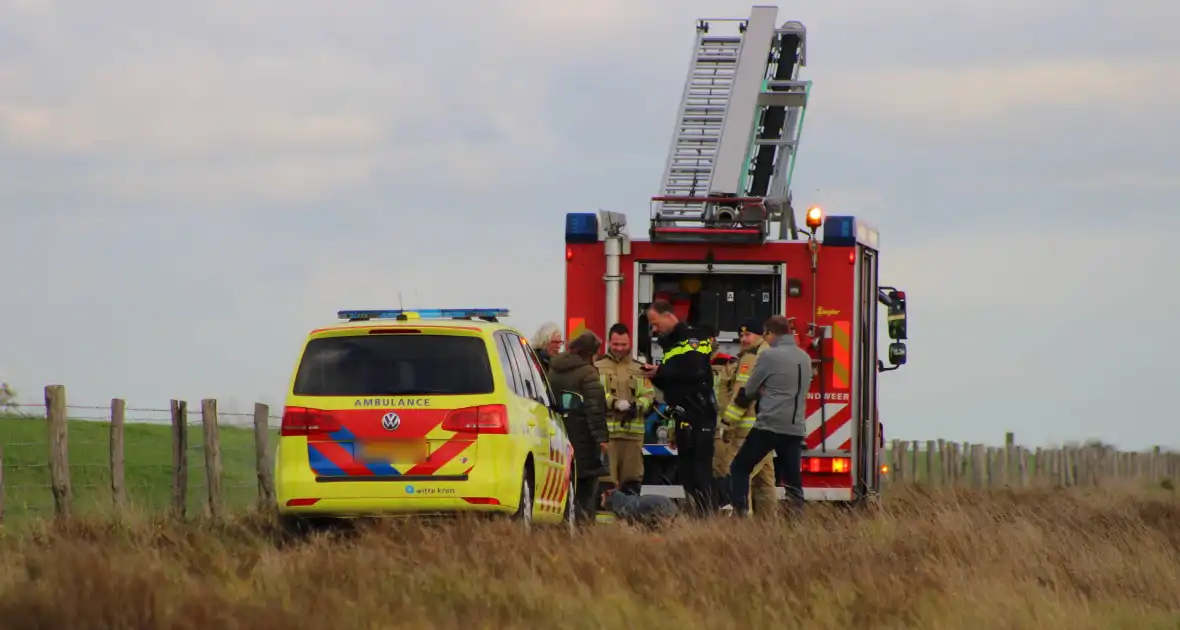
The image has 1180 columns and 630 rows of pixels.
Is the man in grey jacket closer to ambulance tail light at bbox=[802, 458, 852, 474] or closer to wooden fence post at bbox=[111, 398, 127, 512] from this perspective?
ambulance tail light at bbox=[802, 458, 852, 474]

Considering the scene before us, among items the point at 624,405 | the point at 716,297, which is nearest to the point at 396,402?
the point at 624,405

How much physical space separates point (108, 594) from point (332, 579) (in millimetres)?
1395

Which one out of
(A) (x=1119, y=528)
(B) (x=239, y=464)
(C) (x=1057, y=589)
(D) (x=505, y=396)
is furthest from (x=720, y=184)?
(B) (x=239, y=464)

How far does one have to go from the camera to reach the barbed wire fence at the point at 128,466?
60.0ft

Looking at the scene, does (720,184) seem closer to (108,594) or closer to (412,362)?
(412,362)

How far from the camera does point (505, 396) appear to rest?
12680 mm

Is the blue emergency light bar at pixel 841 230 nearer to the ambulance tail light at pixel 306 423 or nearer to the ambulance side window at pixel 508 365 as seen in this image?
the ambulance side window at pixel 508 365

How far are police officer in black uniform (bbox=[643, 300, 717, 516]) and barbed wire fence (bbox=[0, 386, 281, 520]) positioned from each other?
3999 mm

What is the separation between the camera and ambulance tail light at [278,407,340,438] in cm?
1249

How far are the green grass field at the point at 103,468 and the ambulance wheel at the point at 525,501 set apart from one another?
6694mm

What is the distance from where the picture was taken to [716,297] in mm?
17375

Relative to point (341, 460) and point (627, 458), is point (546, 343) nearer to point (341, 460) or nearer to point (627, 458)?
point (627, 458)

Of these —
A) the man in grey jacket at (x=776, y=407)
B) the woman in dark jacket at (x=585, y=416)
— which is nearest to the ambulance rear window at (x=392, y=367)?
the woman in dark jacket at (x=585, y=416)

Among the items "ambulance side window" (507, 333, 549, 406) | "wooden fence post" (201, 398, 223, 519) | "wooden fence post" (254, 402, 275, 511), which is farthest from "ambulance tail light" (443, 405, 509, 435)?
"wooden fence post" (254, 402, 275, 511)
